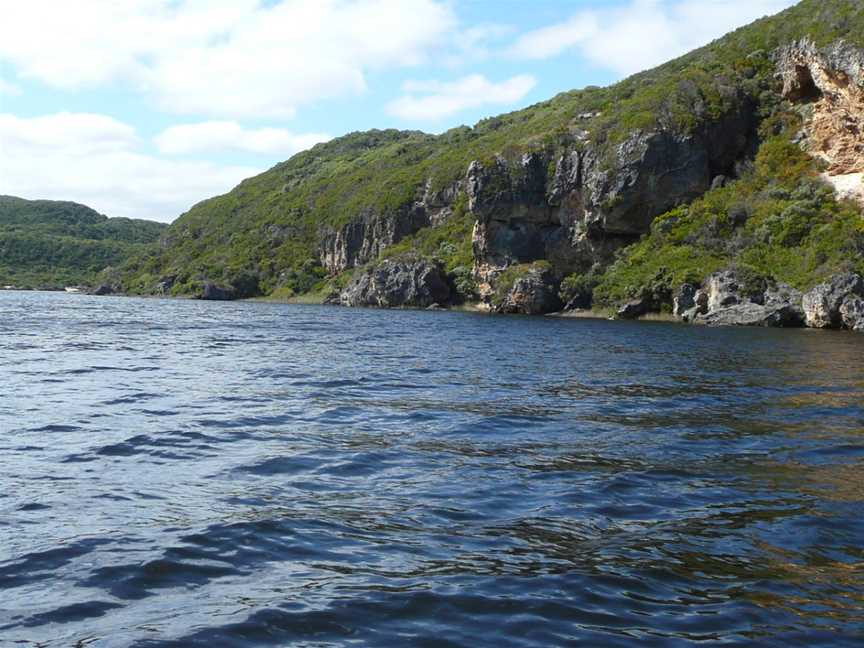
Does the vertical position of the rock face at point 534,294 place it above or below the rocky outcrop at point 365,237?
below

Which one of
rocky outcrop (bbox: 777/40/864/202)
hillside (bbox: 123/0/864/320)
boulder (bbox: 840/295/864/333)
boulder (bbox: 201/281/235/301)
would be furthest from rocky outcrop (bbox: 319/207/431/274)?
boulder (bbox: 840/295/864/333)

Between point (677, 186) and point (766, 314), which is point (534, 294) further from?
point (766, 314)

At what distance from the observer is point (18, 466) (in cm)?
1273

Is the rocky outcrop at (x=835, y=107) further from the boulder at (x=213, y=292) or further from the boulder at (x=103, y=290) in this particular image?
the boulder at (x=103, y=290)

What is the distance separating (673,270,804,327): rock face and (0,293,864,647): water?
40805mm

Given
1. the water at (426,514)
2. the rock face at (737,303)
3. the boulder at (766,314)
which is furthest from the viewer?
the rock face at (737,303)

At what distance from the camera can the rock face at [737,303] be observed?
62281 millimetres

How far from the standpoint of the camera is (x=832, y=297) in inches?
2291

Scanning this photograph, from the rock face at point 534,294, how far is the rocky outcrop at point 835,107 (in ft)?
103

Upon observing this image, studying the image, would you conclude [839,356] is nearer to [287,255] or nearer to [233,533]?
[233,533]

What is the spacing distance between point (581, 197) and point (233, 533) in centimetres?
8916

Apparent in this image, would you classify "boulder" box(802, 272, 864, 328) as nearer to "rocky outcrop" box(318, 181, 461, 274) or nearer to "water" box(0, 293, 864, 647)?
"water" box(0, 293, 864, 647)

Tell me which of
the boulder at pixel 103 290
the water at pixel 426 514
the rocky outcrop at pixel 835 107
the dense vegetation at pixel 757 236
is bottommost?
the water at pixel 426 514

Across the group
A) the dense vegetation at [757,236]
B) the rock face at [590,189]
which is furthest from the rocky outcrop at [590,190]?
the dense vegetation at [757,236]
